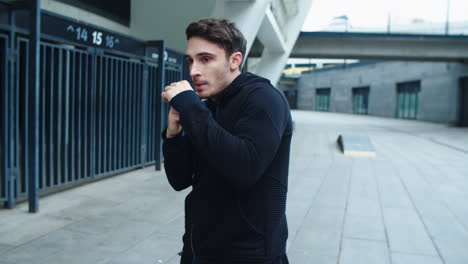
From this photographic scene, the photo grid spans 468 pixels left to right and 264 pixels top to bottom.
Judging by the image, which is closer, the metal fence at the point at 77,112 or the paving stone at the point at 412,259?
the paving stone at the point at 412,259

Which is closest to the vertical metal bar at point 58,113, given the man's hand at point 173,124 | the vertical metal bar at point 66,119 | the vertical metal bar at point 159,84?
the vertical metal bar at point 66,119

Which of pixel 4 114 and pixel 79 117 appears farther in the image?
pixel 79 117

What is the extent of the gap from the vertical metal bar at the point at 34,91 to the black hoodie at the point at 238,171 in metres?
3.93

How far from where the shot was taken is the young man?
Result: 4.43 feet

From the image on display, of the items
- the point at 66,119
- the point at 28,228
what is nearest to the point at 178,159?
the point at 28,228

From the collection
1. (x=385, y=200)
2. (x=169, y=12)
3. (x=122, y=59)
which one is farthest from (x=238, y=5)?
(x=385, y=200)

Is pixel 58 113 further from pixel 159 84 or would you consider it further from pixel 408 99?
pixel 408 99

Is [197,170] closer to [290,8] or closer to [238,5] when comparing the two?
[238,5]

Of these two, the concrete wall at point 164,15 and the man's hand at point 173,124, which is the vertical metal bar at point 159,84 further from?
the man's hand at point 173,124

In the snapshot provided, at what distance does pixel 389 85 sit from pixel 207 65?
133 feet

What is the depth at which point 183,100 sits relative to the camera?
56.6 inches

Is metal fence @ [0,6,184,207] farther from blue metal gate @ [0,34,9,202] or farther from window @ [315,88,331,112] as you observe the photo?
window @ [315,88,331,112]

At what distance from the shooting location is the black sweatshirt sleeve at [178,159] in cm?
162

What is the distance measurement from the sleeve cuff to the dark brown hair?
0.21m
